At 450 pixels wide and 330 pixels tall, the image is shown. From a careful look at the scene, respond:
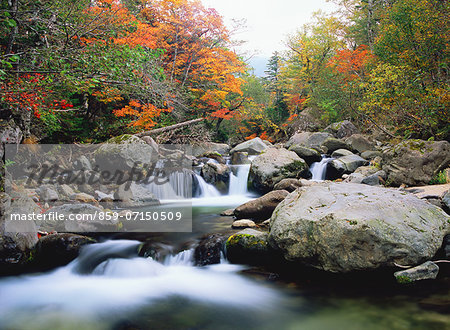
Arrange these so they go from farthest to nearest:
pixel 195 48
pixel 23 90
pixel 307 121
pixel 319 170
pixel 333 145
→ pixel 307 121, pixel 195 48, pixel 333 145, pixel 319 170, pixel 23 90

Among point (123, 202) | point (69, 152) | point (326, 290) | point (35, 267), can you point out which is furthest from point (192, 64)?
point (326, 290)

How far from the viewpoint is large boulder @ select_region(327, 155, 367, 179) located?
12047 millimetres

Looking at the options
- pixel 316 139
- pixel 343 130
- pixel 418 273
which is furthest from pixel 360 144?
pixel 418 273

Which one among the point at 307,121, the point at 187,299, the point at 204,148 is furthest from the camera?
the point at 307,121

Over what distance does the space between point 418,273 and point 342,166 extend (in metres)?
8.73

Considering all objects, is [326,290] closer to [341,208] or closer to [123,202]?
[341,208]

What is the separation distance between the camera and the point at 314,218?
4.21 meters

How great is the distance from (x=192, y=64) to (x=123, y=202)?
1159cm

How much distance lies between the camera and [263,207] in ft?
23.0

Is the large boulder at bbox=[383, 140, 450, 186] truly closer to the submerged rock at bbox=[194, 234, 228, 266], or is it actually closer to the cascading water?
the cascading water

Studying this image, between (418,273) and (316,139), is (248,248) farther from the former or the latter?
(316,139)

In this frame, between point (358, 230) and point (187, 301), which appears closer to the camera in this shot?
point (358, 230)

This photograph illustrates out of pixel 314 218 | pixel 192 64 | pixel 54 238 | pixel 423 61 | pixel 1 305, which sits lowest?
pixel 1 305

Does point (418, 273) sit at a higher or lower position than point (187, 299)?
higher
